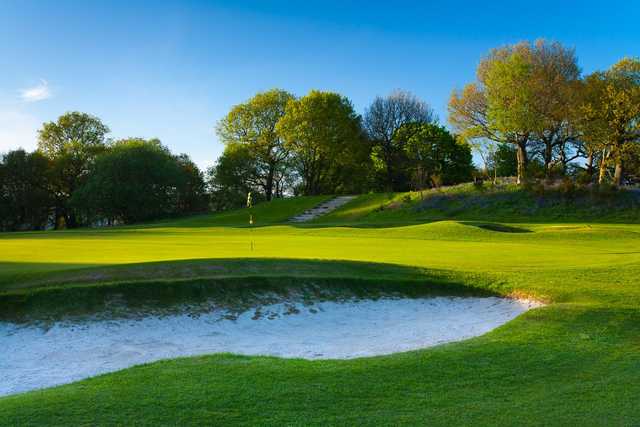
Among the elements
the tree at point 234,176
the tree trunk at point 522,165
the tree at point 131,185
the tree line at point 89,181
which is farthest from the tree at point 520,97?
the tree line at point 89,181

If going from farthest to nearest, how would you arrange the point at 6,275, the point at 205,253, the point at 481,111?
the point at 481,111, the point at 205,253, the point at 6,275

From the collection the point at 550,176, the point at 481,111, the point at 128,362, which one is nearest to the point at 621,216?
the point at 550,176

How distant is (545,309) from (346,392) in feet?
19.4

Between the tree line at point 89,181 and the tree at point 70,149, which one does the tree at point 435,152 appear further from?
the tree at point 70,149

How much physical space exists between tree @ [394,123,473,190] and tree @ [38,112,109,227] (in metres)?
42.9

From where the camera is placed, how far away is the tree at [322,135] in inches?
2530

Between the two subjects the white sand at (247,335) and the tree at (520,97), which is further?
the tree at (520,97)

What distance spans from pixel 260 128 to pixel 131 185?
19.0 metres

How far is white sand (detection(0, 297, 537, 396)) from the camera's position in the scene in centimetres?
817

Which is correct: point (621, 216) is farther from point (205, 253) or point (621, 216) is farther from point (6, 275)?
point (6, 275)

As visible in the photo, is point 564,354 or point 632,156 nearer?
point 564,354

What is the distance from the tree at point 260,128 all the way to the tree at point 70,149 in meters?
19.5

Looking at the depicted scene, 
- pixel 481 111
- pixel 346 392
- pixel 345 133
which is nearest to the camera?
pixel 346 392

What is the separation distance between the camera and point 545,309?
9.71 metres
